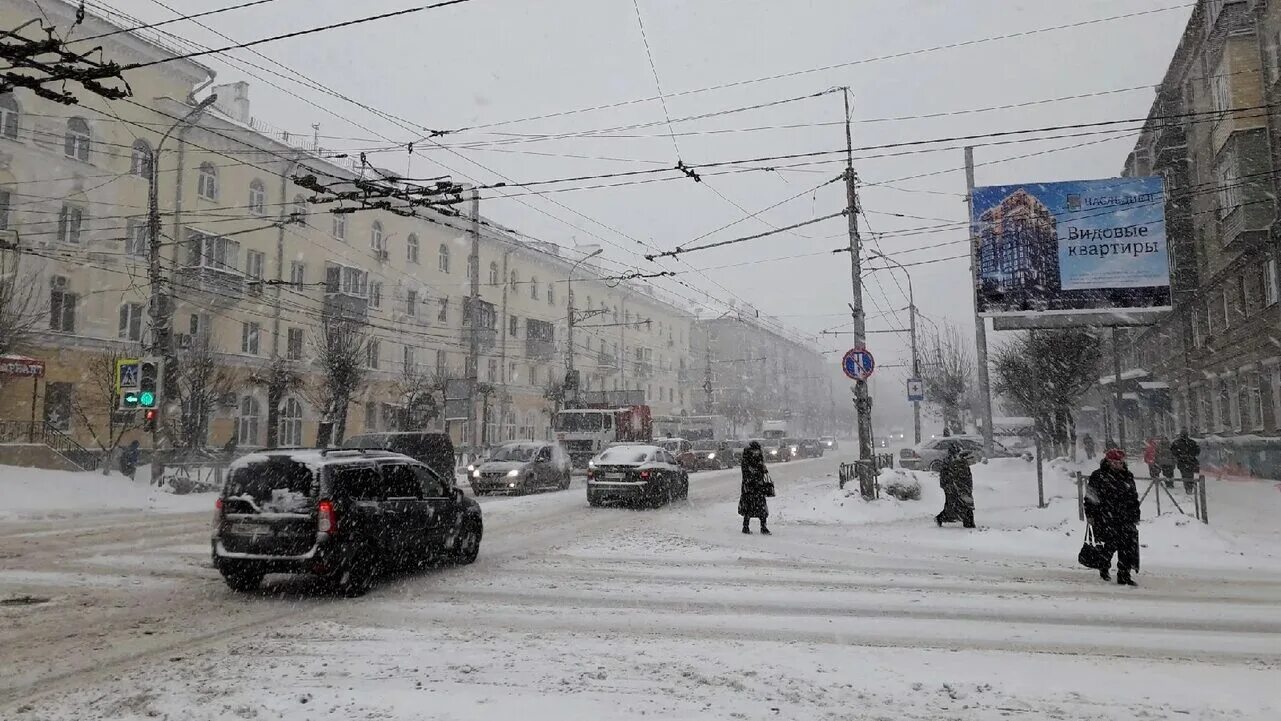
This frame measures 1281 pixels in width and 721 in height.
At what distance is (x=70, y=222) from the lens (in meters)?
28.5

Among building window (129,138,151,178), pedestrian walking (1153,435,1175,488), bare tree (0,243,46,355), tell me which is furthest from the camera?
building window (129,138,151,178)

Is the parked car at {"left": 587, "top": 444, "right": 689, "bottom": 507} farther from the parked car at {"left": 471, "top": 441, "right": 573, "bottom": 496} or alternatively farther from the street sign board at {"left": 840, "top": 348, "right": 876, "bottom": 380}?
the street sign board at {"left": 840, "top": 348, "right": 876, "bottom": 380}

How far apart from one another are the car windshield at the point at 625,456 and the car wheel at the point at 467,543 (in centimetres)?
808

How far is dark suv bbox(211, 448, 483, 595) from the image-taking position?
325 inches

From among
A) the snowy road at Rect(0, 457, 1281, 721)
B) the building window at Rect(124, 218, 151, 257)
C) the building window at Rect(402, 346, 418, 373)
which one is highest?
the building window at Rect(124, 218, 151, 257)

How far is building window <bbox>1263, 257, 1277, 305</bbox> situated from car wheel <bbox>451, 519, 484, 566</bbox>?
945 inches

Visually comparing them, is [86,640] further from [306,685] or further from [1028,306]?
[1028,306]

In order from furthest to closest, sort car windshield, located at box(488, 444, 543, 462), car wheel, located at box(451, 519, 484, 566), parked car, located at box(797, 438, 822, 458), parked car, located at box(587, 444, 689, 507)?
1. parked car, located at box(797, 438, 822, 458)
2. car windshield, located at box(488, 444, 543, 462)
3. parked car, located at box(587, 444, 689, 507)
4. car wheel, located at box(451, 519, 484, 566)

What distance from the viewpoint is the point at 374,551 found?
8.76 metres

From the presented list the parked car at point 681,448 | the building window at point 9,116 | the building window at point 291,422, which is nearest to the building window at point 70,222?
the building window at point 9,116

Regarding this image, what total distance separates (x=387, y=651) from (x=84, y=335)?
93.5 feet

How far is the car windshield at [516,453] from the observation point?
2405 cm

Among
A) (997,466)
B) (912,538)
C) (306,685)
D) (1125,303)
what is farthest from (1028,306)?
(306,685)

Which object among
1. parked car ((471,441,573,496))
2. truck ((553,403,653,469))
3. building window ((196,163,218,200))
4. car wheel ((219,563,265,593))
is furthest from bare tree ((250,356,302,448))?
car wheel ((219,563,265,593))
